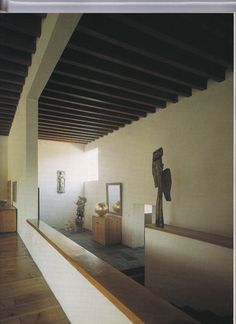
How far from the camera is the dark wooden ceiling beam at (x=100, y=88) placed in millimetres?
3865

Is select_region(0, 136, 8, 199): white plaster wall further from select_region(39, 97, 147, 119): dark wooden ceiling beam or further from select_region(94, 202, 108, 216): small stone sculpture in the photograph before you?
select_region(39, 97, 147, 119): dark wooden ceiling beam

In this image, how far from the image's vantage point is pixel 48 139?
8.80 m

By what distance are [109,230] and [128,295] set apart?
5879 millimetres

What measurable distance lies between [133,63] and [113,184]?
14.8 ft

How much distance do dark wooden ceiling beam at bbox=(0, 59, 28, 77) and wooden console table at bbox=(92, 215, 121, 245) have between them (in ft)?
14.9

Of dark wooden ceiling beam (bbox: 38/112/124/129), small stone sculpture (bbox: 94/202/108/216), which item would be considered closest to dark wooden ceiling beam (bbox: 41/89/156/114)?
dark wooden ceiling beam (bbox: 38/112/124/129)

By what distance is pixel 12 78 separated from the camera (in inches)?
156

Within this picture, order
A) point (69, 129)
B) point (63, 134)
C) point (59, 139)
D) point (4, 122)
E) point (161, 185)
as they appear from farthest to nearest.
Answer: point (59, 139) < point (63, 134) < point (69, 129) < point (4, 122) < point (161, 185)

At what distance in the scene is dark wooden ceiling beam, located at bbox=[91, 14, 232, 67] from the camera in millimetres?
2463

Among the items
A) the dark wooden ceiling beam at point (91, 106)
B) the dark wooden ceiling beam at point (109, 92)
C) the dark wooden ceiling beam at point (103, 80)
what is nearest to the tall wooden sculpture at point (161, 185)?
the dark wooden ceiling beam at point (103, 80)

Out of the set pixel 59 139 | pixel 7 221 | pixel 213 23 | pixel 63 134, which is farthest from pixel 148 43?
pixel 59 139

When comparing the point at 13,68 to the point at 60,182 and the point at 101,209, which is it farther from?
the point at 60,182

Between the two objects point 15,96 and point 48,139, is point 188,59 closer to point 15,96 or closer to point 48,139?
point 15,96

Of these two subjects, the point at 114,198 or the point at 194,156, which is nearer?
the point at 194,156
